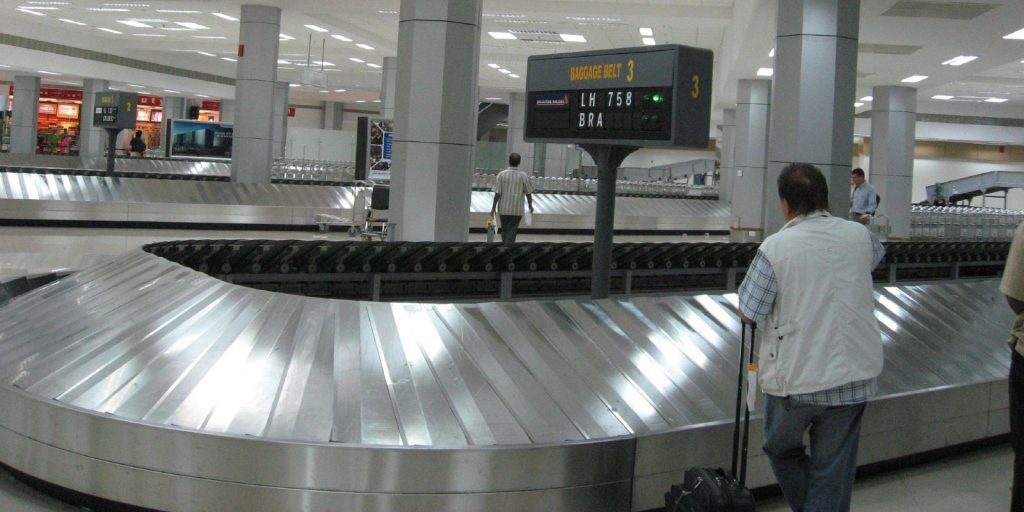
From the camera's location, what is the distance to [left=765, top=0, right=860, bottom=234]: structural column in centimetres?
1158

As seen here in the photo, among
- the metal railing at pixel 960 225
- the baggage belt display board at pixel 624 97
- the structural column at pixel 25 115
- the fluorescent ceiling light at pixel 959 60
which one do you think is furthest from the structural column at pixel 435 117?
the structural column at pixel 25 115

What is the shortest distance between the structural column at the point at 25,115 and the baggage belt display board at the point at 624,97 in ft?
130

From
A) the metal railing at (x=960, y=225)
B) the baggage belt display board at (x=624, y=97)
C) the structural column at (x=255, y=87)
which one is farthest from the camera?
the structural column at (x=255, y=87)

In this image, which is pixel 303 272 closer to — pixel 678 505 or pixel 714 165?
pixel 678 505

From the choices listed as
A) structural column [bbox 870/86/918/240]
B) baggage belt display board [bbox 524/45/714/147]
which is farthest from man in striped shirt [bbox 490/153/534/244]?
structural column [bbox 870/86/918/240]

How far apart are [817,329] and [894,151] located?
78.0ft

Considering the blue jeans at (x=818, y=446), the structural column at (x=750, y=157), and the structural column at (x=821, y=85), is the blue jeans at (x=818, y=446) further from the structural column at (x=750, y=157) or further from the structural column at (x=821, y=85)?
the structural column at (x=750, y=157)

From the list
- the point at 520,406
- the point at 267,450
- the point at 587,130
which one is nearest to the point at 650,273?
the point at 587,130

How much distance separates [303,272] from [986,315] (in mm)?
5400

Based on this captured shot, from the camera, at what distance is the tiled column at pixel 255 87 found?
2067 centimetres

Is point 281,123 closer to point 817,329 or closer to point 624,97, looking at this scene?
point 624,97

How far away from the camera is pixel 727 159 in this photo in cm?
3366

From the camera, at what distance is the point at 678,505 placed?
12.7 ft

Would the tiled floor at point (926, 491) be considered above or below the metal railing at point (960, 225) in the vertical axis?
below
